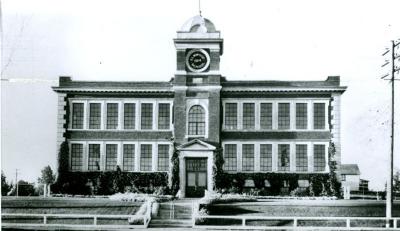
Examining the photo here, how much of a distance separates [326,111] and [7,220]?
1448 cm

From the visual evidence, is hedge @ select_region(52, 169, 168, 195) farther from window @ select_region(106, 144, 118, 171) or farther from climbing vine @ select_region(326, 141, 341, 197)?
climbing vine @ select_region(326, 141, 341, 197)

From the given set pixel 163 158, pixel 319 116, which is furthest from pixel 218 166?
pixel 319 116

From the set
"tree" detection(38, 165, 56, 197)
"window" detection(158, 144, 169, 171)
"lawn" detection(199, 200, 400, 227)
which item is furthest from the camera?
"window" detection(158, 144, 169, 171)

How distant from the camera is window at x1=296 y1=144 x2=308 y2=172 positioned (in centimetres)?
2959

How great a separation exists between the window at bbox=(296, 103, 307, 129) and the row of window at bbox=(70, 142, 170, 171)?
587 centimetres

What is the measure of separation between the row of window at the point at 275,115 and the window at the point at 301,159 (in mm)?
924

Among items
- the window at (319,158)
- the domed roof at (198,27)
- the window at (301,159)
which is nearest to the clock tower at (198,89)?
the domed roof at (198,27)

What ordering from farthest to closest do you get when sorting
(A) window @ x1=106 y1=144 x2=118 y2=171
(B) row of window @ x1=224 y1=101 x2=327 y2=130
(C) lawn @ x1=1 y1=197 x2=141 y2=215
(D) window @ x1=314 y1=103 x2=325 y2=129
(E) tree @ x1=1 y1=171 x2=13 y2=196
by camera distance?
(B) row of window @ x1=224 y1=101 x2=327 y2=130, (D) window @ x1=314 y1=103 x2=325 y2=129, (A) window @ x1=106 y1=144 x2=118 y2=171, (C) lawn @ x1=1 y1=197 x2=141 y2=215, (E) tree @ x1=1 y1=171 x2=13 y2=196

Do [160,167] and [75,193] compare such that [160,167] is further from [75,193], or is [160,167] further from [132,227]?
[132,227]

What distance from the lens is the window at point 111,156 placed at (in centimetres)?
2909

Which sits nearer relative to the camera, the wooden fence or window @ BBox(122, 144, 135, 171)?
the wooden fence

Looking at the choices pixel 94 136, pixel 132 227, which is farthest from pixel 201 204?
pixel 94 136

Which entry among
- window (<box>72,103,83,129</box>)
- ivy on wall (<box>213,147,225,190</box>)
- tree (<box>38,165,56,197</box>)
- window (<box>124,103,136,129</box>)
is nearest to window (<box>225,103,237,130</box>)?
ivy on wall (<box>213,147,225,190</box>)

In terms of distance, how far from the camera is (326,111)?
29.1 metres
